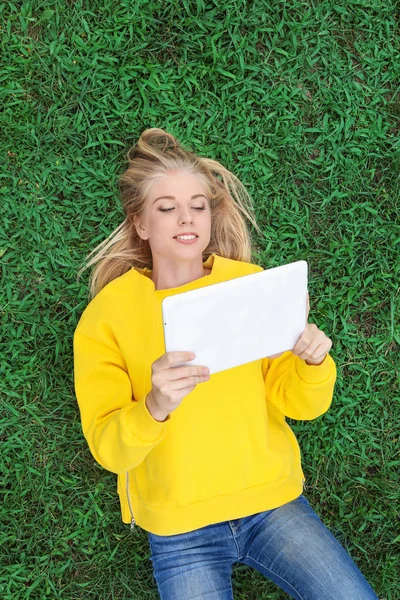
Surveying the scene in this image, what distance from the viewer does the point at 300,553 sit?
2803mm

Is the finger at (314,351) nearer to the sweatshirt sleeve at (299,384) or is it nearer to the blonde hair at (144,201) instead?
the sweatshirt sleeve at (299,384)

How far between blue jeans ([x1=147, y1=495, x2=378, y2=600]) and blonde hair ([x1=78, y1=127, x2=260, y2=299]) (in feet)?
4.23

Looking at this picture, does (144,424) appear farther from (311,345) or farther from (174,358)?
(311,345)

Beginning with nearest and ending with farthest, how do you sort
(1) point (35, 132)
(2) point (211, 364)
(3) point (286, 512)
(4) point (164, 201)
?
(2) point (211, 364) → (4) point (164, 201) → (3) point (286, 512) → (1) point (35, 132)

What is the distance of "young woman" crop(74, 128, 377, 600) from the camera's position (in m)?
2.73

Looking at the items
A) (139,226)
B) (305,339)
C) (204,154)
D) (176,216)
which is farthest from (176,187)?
(305,339)

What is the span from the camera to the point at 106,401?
8.99 feet

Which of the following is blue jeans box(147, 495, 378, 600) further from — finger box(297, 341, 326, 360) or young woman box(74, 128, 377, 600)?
finger box(297, 341, 326, 360)

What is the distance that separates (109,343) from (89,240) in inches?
34.2

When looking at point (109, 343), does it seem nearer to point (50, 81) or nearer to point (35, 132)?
point (35, 132)

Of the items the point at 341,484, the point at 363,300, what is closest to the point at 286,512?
the point at 341,484

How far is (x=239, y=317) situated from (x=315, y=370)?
58cm

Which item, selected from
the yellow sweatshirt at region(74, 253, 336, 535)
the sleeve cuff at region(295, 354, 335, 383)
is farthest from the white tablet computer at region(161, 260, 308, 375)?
the yellow sweatshirt at region(74, 253, 336, 535)

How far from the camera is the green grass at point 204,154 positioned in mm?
3412
